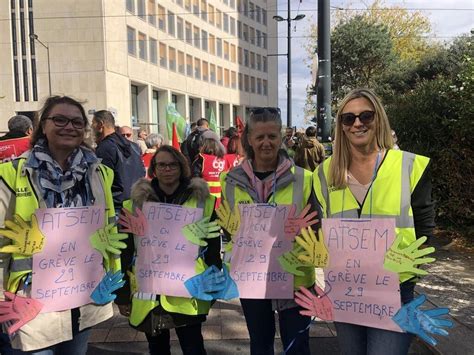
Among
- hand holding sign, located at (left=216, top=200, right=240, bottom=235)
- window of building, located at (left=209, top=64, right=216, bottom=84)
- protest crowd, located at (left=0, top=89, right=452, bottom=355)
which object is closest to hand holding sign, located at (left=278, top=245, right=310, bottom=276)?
protest crowd, located at (left=0, top=89, right=452, bottom=355)

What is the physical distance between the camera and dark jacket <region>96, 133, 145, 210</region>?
4.56 m

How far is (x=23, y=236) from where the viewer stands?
6.79 feet

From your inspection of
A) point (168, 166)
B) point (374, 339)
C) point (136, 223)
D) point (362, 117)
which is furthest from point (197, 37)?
point (374, 339)

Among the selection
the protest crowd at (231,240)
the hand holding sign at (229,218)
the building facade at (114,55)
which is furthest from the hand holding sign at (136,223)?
the building facade at (114,55)

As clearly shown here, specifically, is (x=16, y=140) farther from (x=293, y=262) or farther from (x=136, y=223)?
(x=293, y=262)

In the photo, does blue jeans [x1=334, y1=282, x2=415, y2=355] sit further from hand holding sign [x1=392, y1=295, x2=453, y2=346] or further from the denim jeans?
the denim jeans

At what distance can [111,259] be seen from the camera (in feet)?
7.84

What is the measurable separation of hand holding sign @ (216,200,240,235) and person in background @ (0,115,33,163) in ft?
10.7

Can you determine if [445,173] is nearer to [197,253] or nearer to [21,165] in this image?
[197,253]

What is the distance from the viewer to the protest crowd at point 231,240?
2.05m

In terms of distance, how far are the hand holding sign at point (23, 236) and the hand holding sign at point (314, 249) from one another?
4.06ft

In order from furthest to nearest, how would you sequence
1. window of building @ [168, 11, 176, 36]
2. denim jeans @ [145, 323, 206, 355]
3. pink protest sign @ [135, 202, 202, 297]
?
window of building @ [168, 11, 176, 36] → denim jeans @ [145, 323, 206, 355] → pink protest sign @ [135, 202, 202, 297]

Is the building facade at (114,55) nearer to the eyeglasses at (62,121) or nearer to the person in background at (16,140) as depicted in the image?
the person in background at (16,140)

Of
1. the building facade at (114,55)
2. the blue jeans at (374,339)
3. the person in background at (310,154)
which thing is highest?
the building facade at (114,55)
